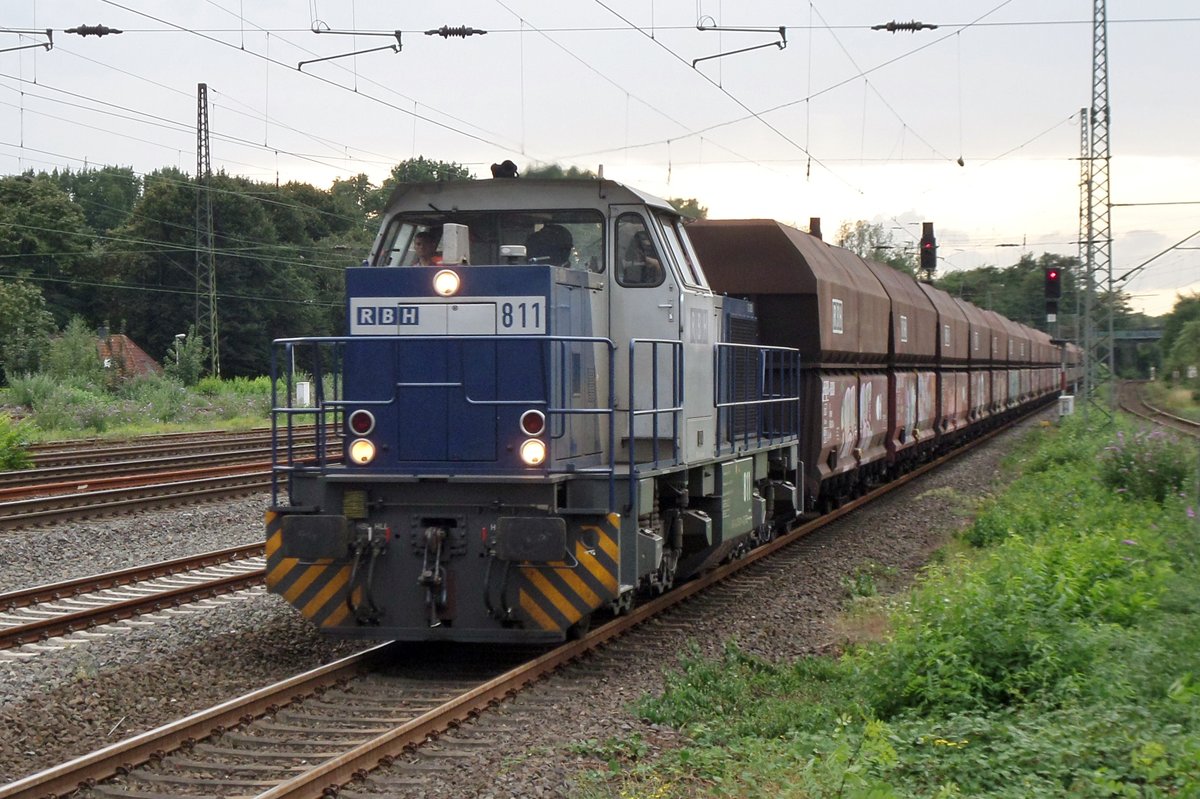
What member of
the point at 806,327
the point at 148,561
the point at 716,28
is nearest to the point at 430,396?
the point at 148,561

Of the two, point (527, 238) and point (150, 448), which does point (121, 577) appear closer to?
point (527, 238)

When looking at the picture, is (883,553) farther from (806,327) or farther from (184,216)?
(184,216)

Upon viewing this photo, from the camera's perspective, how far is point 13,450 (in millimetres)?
19719

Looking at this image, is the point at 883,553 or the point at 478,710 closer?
the point at 478,710

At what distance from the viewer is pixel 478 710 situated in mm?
6605

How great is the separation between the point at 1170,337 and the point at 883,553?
6069cm

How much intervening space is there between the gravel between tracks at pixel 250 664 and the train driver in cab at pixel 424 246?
2.74 m

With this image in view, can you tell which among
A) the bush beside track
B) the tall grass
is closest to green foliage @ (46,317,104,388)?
the tall grass

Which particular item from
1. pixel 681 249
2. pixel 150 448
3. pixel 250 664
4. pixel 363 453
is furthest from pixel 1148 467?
pixel 150 448

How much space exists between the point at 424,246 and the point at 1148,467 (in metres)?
8.96

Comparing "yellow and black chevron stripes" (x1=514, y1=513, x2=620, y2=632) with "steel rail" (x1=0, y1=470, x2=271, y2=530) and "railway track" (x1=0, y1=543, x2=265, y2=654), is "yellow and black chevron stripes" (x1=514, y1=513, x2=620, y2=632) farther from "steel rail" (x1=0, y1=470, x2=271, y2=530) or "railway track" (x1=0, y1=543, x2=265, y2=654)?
"steel rail" (x1=0, y1=470, x2=271, y2=530)

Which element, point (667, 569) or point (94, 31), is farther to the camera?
point (94, 31)

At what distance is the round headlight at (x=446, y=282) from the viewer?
7758 mm

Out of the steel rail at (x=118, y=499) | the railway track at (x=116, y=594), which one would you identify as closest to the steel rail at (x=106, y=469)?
the steel rail at (x=118, y=499)
